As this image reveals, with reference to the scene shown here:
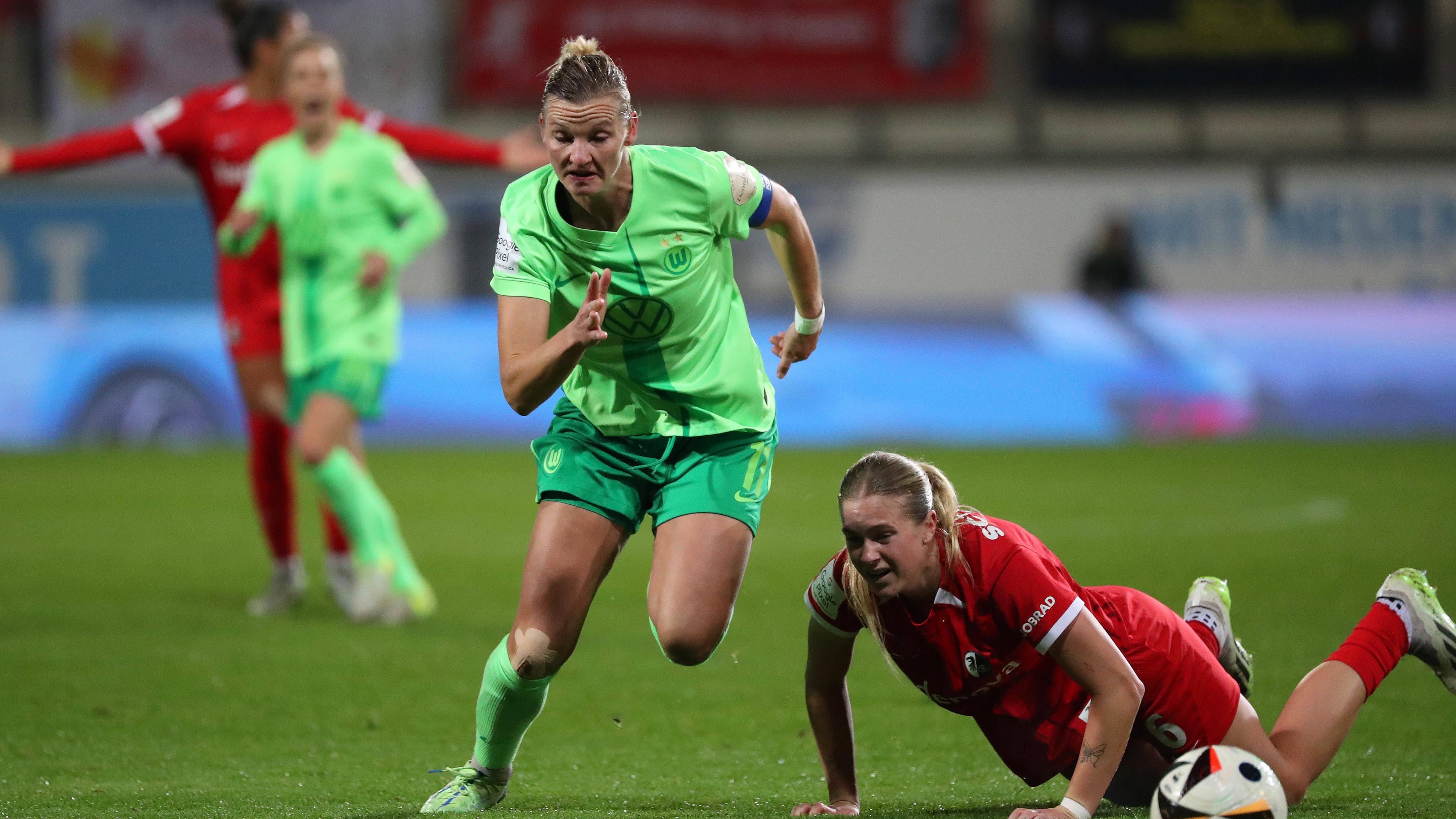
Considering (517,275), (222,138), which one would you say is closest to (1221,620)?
(517,275)

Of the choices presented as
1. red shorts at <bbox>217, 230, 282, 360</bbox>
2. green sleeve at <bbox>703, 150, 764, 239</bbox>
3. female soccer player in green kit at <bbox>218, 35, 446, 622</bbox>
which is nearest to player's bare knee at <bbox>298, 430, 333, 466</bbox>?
female soccer player in green kit at <bbox>218, 35, 446, 622</bbox>

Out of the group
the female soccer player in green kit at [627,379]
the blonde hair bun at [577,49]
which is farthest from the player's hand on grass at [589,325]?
the blonde hair bun at [577,49]

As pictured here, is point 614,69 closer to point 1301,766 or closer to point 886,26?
point 1301,766

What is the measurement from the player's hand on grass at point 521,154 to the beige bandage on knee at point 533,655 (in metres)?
3.29

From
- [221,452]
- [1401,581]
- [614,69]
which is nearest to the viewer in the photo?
[614,69]

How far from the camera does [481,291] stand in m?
20.5

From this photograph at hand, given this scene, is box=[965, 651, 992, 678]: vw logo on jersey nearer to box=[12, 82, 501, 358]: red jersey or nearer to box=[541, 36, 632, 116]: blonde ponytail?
box=[541, 36, 632, 116]: blonde ponytail

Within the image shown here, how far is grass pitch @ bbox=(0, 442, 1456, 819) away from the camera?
13.6 ft

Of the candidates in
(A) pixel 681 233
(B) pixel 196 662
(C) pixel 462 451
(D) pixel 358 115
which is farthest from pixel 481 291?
(A) pixel 681 233

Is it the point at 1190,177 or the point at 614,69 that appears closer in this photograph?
the point at 614,69

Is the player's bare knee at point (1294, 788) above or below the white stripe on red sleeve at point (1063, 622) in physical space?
below

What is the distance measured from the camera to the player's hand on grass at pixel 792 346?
432 cm

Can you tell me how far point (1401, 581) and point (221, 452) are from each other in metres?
12.4

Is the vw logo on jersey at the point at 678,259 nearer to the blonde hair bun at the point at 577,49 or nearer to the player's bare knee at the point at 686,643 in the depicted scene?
the blonde hair bun at the point at 577,49
